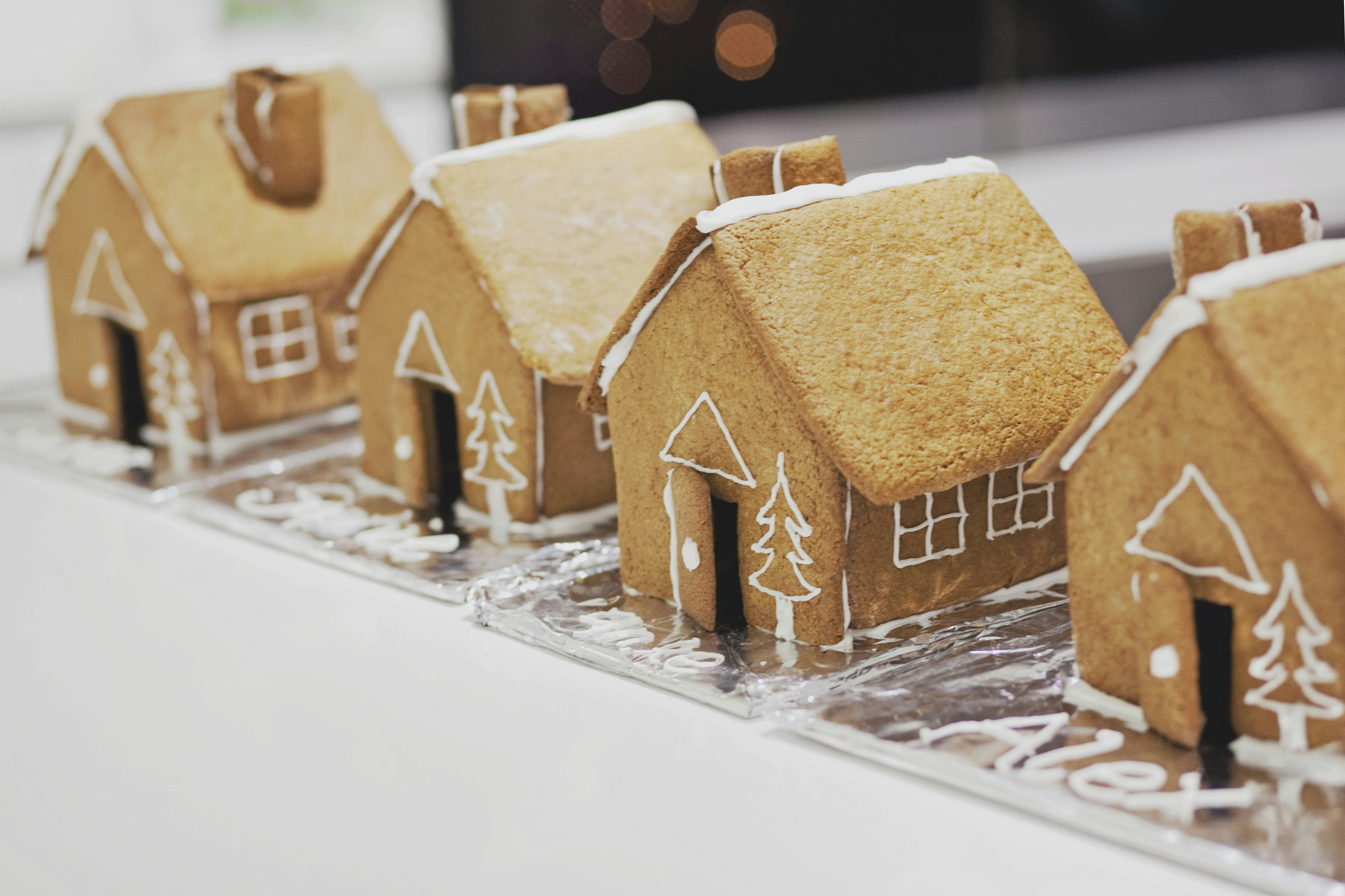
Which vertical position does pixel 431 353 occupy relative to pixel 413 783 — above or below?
above

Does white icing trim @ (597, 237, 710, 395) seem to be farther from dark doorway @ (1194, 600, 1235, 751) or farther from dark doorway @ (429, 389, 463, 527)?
dark doorway @ (1194, 600, 1235, 751)

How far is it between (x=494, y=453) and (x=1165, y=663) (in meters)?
1.13

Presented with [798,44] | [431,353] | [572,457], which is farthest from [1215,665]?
[798,44]

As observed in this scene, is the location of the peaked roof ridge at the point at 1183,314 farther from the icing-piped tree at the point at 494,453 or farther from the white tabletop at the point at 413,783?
the icing-piped tree at the point at 494,453

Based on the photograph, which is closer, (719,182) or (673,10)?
(719,182)

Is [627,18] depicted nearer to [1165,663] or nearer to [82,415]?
[82,415]

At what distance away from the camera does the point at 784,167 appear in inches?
71.1

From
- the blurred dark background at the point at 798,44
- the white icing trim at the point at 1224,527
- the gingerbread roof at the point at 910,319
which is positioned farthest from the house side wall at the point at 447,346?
the blurred dark background at the point at 798,44

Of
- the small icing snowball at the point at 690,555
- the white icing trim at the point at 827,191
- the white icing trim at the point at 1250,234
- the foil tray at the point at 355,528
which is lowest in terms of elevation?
the foil tray at the point at 355,528

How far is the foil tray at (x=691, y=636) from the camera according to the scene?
5.31 feet

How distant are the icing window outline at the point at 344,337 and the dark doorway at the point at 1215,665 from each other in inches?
74.2

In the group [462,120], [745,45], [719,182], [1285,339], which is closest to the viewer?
[1285,339]

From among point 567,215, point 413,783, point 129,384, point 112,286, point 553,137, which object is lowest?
point 413,783

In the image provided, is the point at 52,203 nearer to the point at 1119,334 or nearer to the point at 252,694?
the point at 252,694
